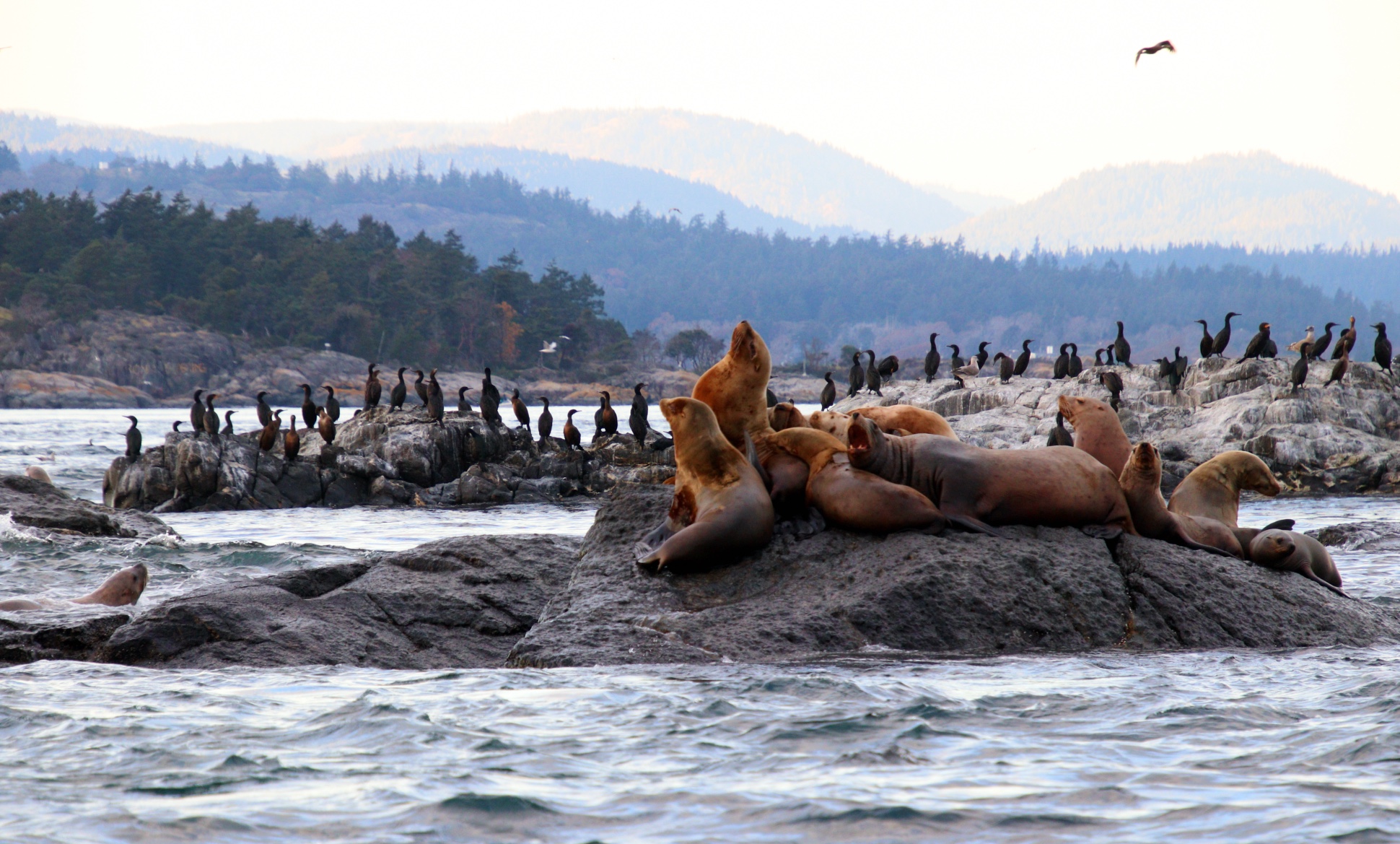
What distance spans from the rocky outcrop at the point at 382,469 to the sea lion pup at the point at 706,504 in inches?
624

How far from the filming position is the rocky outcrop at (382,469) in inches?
864

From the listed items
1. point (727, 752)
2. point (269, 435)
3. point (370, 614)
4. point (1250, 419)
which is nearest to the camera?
point (727, 752)

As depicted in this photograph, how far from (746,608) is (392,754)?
209 centimetres

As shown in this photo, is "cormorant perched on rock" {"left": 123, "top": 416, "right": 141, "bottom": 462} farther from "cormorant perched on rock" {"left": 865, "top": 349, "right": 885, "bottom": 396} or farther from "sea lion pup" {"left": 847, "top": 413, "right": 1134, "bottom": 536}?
"sea lion pup" {"left": 847, "top": 413, "right": 1134, "bottom": 536}

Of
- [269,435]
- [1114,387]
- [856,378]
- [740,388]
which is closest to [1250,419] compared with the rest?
[1114,387]

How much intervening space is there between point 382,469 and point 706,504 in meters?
17.6

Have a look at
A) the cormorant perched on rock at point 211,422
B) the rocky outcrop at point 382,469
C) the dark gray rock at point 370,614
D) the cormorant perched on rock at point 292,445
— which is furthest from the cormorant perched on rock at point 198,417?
A: the dark gray rock at point 370,614

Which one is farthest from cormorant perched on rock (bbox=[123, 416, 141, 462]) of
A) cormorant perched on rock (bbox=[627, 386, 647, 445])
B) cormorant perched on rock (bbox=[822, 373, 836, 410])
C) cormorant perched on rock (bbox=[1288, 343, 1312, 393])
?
cormorant perched on rock (bbox=[1288, 343, 1312, 393])

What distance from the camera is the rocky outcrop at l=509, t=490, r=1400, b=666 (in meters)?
6.20

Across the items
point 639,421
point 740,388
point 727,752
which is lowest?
point 639,421

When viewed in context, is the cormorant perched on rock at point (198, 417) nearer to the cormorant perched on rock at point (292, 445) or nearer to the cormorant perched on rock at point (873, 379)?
the cormorant perched on rock at point (292, 445)

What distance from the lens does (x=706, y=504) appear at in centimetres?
686

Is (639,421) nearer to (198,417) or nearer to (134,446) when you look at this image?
(198,417)

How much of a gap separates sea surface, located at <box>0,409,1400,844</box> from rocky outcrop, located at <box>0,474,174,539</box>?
7.85 meters
